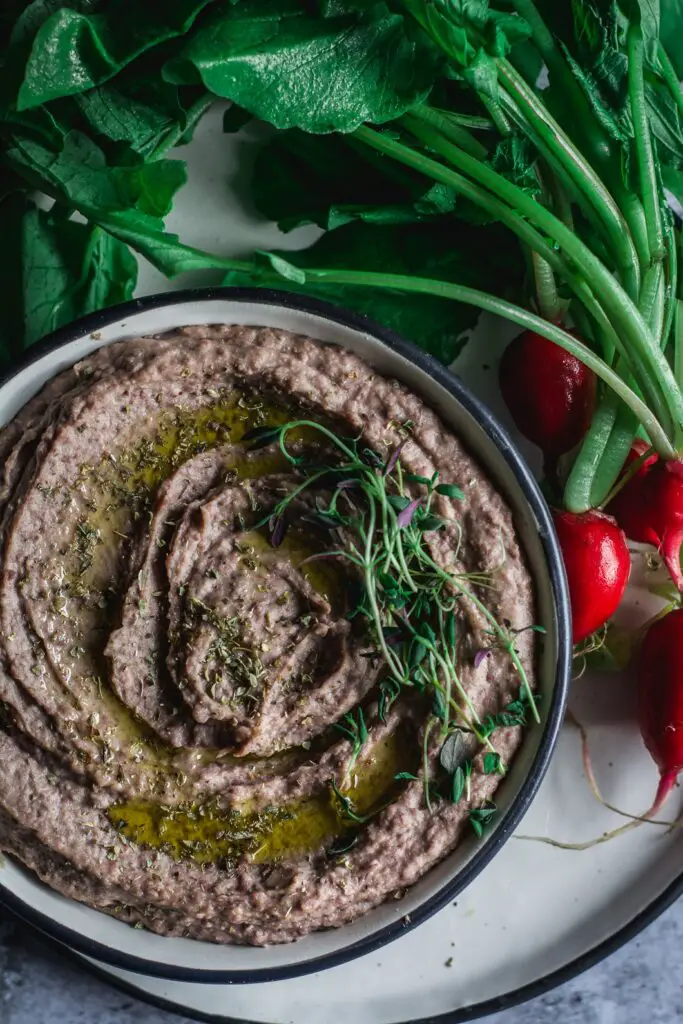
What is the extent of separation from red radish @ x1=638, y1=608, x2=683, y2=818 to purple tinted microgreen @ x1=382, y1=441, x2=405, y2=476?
30.0 inches

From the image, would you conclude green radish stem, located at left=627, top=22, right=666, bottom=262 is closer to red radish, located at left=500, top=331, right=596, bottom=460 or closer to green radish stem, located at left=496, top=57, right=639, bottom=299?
green radish stem, located at left=496, top=57, right=639, bottom=299

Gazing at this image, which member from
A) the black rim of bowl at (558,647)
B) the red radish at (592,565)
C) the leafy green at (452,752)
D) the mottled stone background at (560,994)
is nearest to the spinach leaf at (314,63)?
the black rim of bowl at (558,647)

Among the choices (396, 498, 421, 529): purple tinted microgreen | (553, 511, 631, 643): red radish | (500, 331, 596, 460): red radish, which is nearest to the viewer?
(396, 498, 421, 529): purple tinted microgreen

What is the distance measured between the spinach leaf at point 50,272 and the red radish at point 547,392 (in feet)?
2.94

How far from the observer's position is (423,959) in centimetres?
243

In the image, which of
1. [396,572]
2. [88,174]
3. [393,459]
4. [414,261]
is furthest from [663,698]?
[88,174]

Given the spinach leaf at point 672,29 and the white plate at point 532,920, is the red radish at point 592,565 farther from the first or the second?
the spinach leaf at point 672,29

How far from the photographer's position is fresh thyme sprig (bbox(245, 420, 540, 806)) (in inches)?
77.4

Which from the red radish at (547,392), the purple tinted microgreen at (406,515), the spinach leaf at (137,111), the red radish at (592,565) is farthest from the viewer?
the red radish at (547,392)

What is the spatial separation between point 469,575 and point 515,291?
0.80 m

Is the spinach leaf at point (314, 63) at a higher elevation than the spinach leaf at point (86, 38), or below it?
below

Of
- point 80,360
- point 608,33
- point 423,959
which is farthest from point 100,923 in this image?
point 608,33

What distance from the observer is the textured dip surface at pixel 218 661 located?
2016mm

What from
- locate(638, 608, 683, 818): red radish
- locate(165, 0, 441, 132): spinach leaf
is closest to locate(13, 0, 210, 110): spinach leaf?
locate(165, 0, 441, 132): spinach leaf
